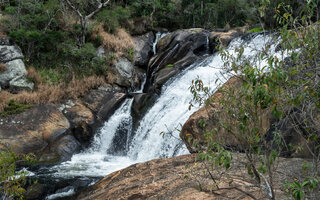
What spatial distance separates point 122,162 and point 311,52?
7.66 meters

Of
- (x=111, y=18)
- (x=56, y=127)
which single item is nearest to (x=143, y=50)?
(x=111, y=18)

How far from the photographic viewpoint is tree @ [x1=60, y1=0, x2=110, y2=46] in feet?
44.6

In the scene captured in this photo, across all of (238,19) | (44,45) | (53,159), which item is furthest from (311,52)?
(238,19)

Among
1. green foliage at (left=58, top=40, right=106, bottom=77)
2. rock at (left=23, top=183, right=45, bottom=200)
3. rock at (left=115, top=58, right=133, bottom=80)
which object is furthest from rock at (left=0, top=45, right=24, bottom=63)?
rock at (left=23, top=183, right=45, bottom=200)

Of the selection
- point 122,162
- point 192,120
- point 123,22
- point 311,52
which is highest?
point 123,22

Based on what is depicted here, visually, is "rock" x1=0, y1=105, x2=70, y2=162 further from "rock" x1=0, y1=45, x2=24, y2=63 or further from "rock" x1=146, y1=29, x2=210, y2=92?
"rock" x1=146, y1=29, x2=210, y2=92

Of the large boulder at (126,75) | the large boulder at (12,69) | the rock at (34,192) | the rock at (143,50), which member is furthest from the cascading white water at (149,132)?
the large boulder at (12,69)

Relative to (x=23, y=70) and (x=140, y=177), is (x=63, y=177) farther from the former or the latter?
(x=23, y=70)

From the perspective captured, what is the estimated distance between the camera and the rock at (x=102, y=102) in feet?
37.6

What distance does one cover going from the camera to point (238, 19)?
19.7 meters

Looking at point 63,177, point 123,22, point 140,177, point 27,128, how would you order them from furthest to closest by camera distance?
point 123,22, point 27,128, point 63,177, point 140,177

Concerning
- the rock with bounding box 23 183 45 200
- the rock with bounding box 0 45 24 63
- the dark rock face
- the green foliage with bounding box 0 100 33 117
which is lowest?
the rock with bounding box 23 183 45 200

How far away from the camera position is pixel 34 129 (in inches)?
390

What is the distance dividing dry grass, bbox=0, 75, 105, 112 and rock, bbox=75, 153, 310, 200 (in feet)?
20.7
